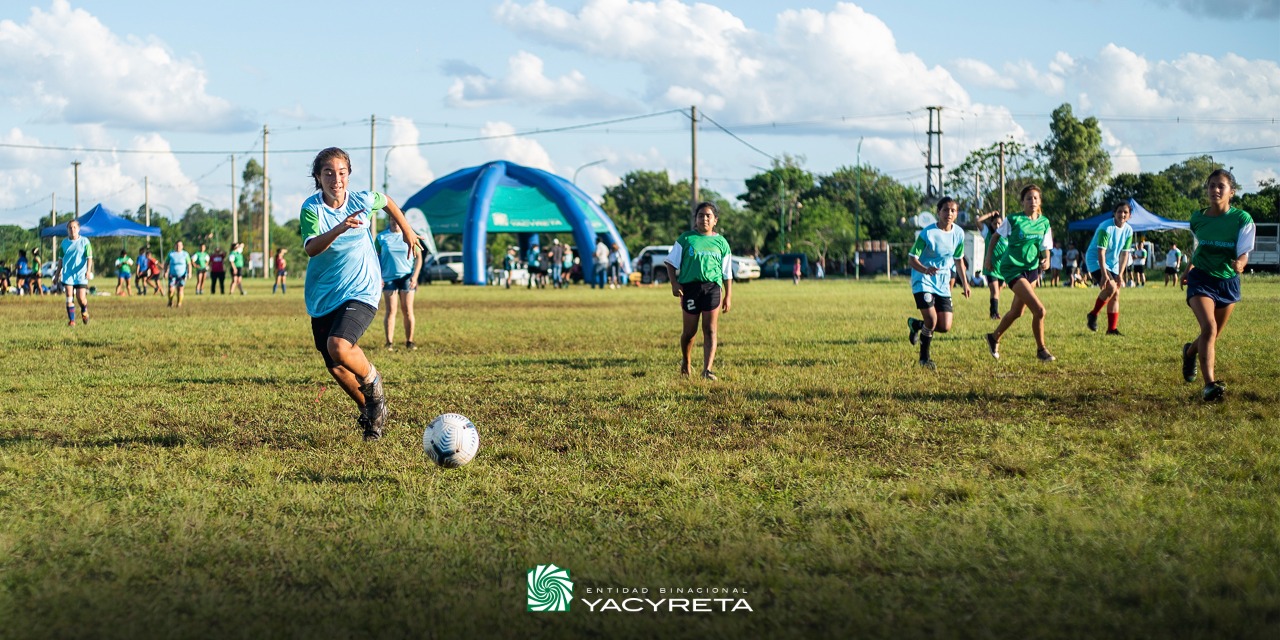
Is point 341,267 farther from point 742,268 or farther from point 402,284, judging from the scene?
point 742,268

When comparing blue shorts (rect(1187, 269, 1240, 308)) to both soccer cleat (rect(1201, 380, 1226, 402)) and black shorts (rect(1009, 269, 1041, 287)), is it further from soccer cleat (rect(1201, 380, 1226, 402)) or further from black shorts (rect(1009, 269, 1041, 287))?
black shorts (rect(1009, 269, 1041, 287))

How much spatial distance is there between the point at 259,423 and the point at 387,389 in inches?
84.3

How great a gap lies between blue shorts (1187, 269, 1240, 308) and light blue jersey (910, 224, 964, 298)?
119 inches

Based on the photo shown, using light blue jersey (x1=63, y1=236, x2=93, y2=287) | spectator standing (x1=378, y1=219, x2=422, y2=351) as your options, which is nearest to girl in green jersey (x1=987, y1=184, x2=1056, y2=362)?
spectator standing (x1=378, y1=219, x2=422, y2=351)

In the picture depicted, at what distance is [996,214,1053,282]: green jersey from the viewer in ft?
43.2

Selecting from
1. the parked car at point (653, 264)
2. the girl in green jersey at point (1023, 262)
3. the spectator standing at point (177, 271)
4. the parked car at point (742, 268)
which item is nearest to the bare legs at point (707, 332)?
the girl in green jersey at point (1023, 262)

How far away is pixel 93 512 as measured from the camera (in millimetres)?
5617

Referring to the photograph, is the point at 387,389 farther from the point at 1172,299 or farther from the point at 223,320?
the point at 1172,299

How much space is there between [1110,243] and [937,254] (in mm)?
5404

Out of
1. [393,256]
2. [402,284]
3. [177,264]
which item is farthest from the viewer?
[177,264]

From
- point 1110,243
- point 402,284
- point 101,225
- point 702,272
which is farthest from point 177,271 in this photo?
point 1110,243

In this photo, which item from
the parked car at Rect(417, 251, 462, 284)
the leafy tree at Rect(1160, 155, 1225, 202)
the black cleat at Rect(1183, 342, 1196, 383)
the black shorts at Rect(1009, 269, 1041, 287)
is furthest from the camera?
the leafy tree at Rect(1160, 155, 1225, 202)

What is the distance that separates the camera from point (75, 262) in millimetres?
19500

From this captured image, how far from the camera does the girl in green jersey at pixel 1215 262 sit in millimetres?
9344
